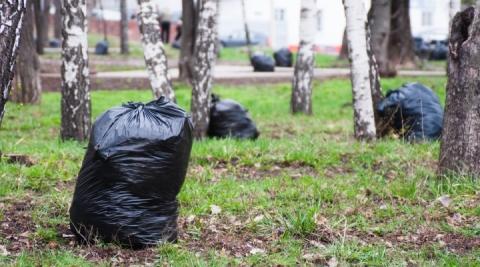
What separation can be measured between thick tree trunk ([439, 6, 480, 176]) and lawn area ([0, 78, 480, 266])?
0.17 meters

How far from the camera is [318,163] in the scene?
23.6 ft

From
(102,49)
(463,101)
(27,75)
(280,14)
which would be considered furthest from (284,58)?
(280,14)

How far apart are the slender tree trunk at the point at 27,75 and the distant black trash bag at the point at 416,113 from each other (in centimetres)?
675

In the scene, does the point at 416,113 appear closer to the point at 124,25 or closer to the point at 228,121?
the point at 228,121

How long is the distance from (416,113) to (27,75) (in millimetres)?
7276

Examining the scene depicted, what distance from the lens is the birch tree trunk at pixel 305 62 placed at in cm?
1157

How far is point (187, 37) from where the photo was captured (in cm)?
1686

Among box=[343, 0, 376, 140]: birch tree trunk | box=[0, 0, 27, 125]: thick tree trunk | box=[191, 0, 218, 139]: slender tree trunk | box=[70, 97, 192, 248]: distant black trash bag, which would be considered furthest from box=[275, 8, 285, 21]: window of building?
box=[0, 0, 27, 125]: thick tree trunk

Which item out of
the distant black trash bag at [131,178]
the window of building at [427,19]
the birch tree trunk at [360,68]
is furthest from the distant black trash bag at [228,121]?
the window of building at [427,19]

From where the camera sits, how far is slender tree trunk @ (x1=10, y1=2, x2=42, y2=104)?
12438 millimetres

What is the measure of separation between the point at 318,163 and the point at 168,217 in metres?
2.96

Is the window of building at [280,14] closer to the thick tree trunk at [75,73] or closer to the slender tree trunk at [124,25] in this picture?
the slender tree trunk at [124,25]

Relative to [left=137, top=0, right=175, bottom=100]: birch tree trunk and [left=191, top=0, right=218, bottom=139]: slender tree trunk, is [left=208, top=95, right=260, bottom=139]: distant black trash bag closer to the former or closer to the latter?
[left=191, top=0, right=218, bottom=139]: slender tree trunk

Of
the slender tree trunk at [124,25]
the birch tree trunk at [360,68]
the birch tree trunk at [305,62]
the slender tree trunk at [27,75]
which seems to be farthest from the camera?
the slender tree trunk at [124,25]
